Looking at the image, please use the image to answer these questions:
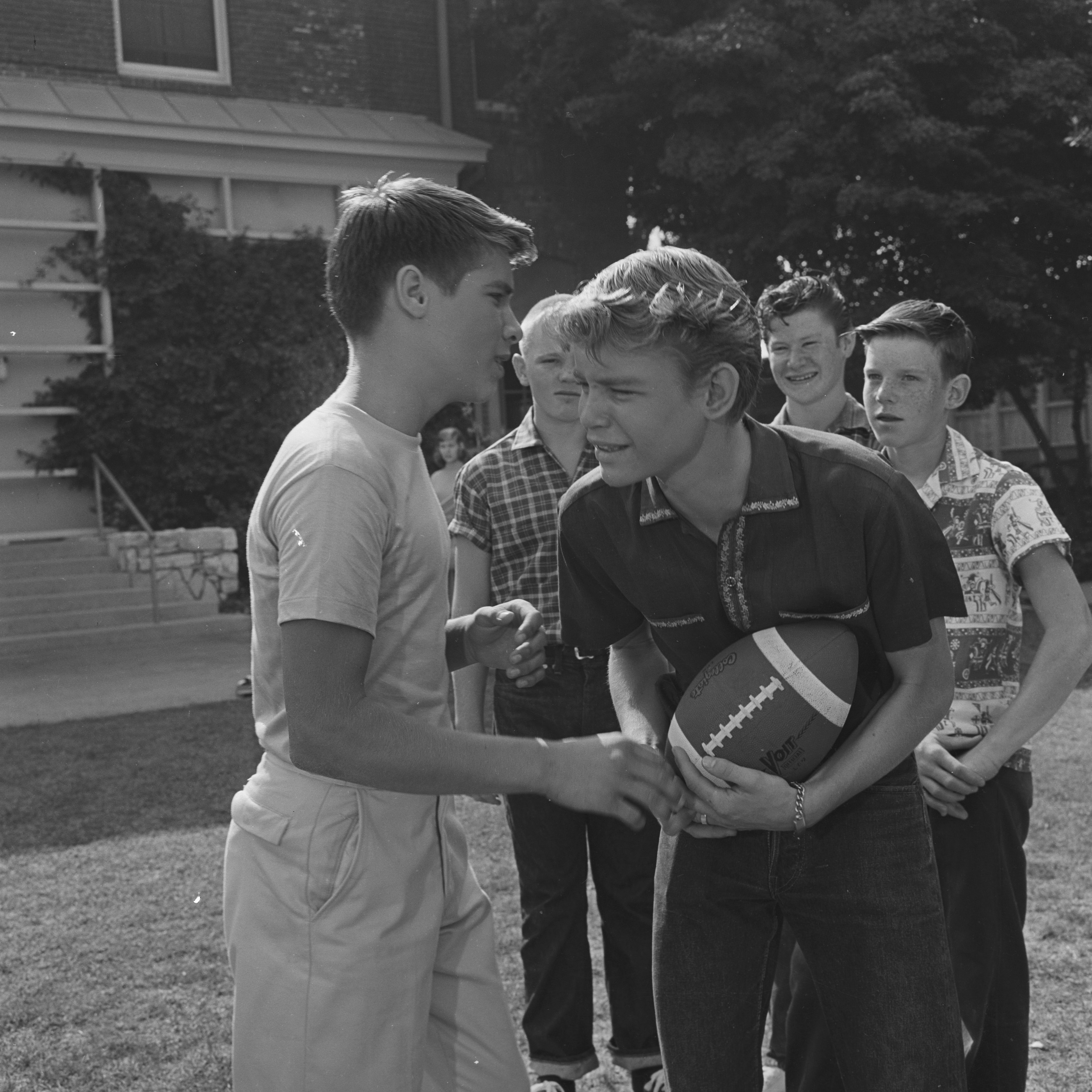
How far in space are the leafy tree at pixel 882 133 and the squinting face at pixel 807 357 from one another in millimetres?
13262

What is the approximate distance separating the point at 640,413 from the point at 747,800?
769mm

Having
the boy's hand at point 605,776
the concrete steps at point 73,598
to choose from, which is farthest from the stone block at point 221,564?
the boy's hand at point 605,776

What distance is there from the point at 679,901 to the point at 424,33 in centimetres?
1899

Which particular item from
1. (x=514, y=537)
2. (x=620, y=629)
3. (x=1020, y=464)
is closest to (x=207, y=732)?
(x=514, y=537)

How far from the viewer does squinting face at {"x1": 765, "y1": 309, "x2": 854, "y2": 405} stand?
4105mm

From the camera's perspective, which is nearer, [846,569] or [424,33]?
[846,569]

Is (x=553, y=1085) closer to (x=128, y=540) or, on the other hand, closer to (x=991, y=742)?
(x=991, y=742)

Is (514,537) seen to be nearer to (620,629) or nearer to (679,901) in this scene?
(620,629)

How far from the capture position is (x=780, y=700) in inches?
96.3

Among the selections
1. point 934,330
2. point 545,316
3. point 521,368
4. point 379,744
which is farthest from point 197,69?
point 379,744

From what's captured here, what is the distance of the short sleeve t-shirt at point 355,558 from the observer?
2.11 m

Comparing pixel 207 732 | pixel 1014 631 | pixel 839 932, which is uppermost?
pixel 1014 631

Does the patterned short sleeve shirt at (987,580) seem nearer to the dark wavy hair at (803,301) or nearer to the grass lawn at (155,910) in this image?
the dark wavy hair at (803,301)

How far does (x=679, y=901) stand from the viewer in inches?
102
